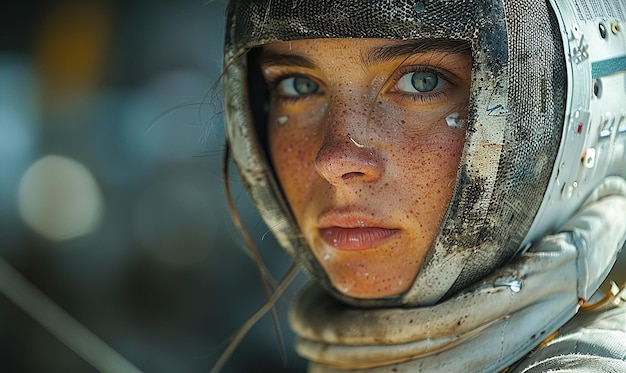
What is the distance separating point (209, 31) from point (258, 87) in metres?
2.68

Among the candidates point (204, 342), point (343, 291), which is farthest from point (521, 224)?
point (204, 342)

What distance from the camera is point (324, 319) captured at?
4.94 ft

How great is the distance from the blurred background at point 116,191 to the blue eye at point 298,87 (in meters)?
2.04

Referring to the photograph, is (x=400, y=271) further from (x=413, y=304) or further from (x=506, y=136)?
(x=506, y=136)

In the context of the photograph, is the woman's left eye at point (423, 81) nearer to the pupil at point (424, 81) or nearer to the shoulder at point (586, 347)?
the pupil at point (424, 81)

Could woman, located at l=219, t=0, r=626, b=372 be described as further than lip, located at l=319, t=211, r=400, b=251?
No

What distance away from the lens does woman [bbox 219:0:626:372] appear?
1.26m

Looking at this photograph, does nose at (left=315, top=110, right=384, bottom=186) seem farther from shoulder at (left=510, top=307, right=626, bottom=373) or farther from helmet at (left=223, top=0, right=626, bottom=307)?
shoulder at (left=510, top=307, right=626, bottom=373)

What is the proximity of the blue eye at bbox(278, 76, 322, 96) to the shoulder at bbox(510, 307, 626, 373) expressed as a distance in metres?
0.57

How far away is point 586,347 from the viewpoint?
1.24 m

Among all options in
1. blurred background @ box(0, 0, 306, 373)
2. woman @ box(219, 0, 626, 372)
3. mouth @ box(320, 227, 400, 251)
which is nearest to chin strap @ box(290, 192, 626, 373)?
woman @ box(219, 0, 626, 372)

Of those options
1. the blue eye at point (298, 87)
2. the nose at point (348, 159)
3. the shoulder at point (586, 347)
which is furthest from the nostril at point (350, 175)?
the shoulder at point (586, 347)

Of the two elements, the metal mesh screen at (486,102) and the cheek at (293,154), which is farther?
the cheek at (293,154)

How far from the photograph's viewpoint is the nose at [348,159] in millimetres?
1324
